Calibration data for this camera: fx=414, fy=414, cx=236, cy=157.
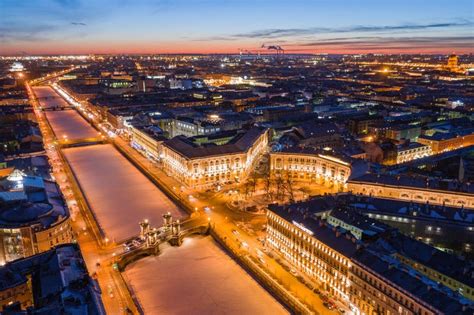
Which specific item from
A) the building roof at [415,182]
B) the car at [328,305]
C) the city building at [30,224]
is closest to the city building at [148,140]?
the city building at [30,224]

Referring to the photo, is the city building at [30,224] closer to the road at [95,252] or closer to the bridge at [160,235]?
the road at [95,252]

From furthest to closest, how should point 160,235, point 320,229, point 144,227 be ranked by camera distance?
point 144,227
point 160,235
point 320,229

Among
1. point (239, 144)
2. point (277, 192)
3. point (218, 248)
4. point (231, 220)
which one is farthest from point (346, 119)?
point (218, 248)

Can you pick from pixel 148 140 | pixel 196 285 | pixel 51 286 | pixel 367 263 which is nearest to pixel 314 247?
pixel 367 263

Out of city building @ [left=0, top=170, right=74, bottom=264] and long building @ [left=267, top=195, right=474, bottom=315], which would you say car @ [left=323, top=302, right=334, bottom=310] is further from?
city building @ [left=0, top=170, right=74, bottom=264]

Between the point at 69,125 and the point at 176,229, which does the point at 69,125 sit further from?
the point at 176,229

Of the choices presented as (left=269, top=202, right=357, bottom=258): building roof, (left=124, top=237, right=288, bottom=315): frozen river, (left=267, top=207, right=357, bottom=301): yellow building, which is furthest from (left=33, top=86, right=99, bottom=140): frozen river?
(left=269, top=202, right=357, bottom=258): building roof
